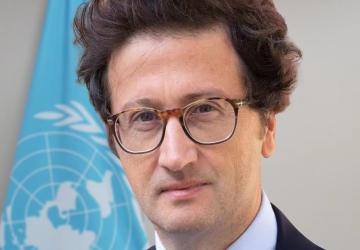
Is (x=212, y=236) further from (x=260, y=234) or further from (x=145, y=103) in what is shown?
(x=145, y=103)

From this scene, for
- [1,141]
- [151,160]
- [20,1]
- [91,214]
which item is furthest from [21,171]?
[151,160]

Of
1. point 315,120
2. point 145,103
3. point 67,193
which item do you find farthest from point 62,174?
point 145,103

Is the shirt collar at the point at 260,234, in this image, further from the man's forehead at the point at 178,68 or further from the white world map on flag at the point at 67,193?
the white world map on flag at the point at 67,193

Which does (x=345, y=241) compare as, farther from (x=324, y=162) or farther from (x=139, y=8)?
(x=139, y=8)

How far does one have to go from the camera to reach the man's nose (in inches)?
35.1

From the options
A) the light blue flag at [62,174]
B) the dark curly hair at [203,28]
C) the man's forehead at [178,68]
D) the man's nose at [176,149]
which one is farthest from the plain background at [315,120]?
the man's nose at [176,149]

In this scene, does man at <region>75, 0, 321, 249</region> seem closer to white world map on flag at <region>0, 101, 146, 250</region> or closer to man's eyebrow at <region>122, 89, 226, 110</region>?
man's eyebrow at <region>122, 89, 226, 110</region>

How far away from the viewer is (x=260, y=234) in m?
1.04

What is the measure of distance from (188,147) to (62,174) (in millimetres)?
1319

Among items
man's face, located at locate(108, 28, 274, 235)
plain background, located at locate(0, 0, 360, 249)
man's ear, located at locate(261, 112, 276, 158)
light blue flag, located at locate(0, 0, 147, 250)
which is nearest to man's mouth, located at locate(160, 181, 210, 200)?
man's face, located at locate(108, 28, 274, 235)

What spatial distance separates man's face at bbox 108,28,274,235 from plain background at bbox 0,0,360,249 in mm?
1228

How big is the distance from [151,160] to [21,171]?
1.31m

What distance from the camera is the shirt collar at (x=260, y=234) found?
3.36 ft

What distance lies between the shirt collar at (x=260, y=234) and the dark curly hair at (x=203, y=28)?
0.78ft
